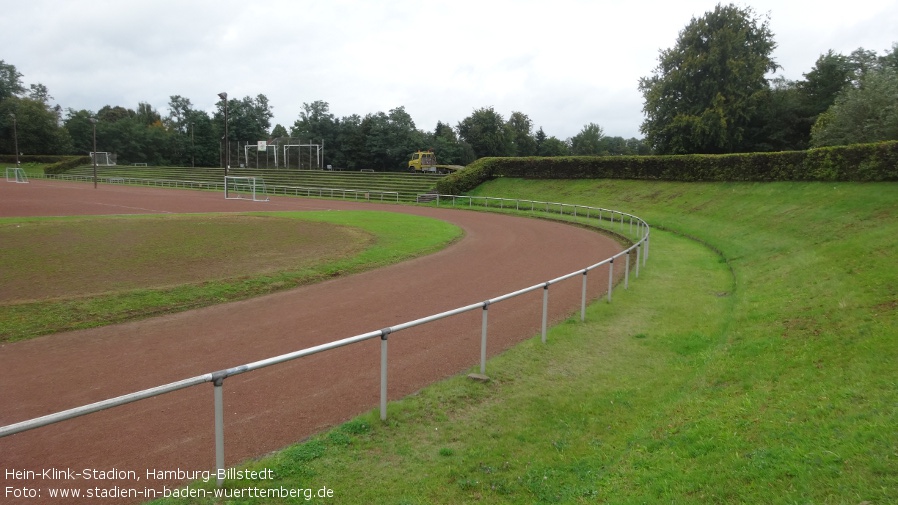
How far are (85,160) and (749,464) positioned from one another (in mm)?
95133

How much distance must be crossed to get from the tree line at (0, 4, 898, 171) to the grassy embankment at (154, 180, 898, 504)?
29888 mm

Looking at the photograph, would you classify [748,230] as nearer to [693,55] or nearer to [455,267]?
[455,267]

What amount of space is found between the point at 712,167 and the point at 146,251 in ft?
100

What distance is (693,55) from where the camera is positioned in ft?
162

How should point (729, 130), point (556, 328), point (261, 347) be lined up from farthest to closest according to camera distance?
point (729, 130), point (556, 328), point (261, 347)

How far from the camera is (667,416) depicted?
580 centimetres

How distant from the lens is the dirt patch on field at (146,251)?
38.0ft

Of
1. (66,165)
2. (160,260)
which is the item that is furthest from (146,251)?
(66,165)

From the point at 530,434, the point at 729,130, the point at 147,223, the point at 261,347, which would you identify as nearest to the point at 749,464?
the point at 530,434

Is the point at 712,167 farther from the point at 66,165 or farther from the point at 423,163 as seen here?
the point at 66,165

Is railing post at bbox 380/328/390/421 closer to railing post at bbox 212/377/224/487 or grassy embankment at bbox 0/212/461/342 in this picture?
railing post at bbox 212/377/224/487

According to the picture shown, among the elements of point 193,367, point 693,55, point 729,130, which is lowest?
point 193,367

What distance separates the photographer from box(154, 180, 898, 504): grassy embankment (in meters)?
4.21

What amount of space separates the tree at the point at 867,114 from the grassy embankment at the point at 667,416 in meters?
26.7
